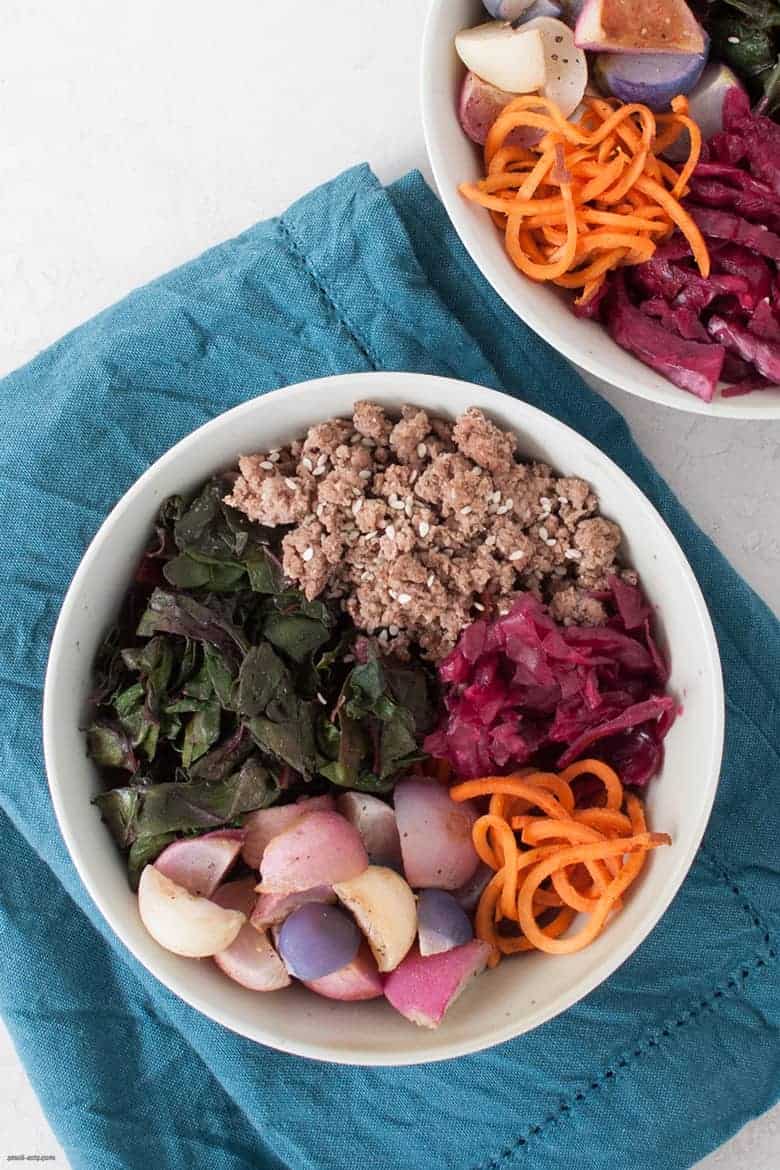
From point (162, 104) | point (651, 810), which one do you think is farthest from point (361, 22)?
point (651, 810)

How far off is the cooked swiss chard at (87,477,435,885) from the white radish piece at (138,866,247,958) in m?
0.09

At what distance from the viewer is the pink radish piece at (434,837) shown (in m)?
1.45

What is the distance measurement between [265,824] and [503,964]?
1.27 feet

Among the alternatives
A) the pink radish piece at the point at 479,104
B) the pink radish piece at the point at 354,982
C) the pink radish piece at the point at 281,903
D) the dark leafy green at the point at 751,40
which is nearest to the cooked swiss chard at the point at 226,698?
the pink radish piece at the point at 281,903

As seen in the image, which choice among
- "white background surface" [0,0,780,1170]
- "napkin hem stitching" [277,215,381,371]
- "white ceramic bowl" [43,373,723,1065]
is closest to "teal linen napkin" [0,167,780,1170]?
"napkin hem stitching" [277,215,381,371]

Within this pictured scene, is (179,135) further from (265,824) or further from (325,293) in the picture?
(265,824)

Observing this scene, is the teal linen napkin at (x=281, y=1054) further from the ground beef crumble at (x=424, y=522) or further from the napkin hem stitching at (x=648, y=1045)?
the ground beef crumble at (x=424, y=522)

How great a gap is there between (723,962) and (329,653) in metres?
0.81

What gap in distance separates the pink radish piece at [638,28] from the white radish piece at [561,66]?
0.02 m

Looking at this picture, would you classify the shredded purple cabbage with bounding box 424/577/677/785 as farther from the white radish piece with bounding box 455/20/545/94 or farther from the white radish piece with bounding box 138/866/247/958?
the white radish piece with bounding box 455/20/545/94

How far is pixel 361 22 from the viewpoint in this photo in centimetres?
179

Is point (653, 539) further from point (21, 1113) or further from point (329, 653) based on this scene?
point (21, 1113)

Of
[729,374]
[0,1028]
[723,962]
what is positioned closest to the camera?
[729,374]

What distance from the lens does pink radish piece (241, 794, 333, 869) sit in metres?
1.47
